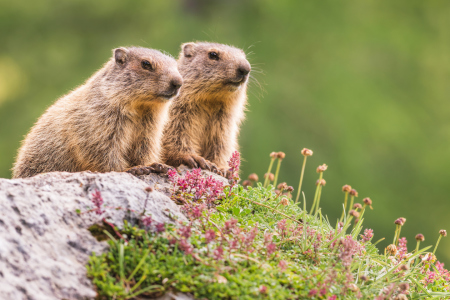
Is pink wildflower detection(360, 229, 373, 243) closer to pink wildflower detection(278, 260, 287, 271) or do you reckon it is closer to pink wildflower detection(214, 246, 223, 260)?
pink wildflower detection(278, 260, 287, 271)

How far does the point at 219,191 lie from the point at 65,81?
854cm

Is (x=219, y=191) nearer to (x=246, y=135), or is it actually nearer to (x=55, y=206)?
(x=55, y=206)

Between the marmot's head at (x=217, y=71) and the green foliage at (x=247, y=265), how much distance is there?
205cm

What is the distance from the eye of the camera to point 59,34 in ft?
40.8

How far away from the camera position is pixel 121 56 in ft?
18.2

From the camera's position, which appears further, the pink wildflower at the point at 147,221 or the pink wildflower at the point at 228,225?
the pink wildflower at the point at 228,225

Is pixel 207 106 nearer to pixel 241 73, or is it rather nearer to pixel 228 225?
pixel 241 73

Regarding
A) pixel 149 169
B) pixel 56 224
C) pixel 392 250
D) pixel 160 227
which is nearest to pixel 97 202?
pixel 56 224

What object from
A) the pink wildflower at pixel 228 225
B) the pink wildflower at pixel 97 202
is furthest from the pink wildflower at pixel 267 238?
the pink wildflower at pixel 97 202

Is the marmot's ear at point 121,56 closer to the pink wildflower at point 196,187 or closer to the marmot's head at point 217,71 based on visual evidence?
the marmot's head at point 217,71

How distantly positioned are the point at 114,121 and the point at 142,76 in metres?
0.56

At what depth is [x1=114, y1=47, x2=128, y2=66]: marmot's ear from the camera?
219 inches

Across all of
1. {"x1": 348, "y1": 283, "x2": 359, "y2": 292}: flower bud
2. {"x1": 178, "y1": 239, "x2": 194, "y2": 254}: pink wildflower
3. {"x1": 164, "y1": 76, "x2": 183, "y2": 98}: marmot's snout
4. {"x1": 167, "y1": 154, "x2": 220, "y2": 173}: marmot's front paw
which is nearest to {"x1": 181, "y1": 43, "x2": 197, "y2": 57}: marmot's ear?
{"x1": 164, "y1": 76, "x2": 183, "y2": 98}: marmot's snout

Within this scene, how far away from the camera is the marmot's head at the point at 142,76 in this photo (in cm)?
526
